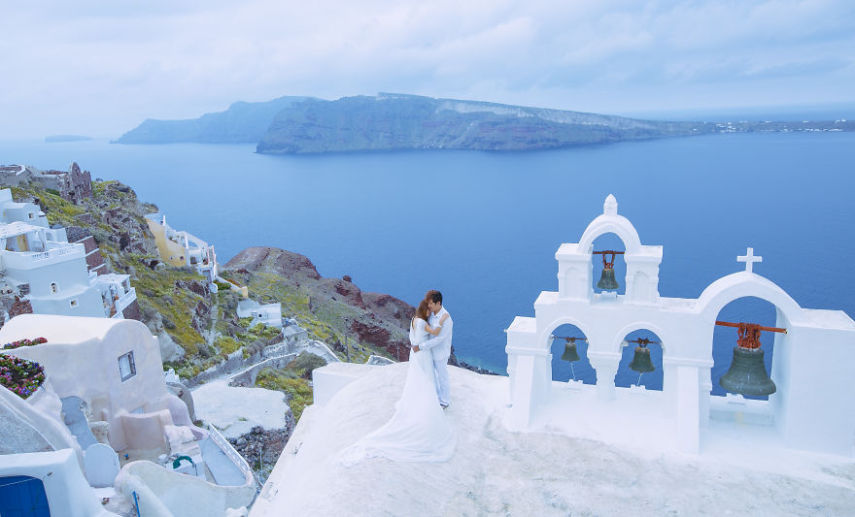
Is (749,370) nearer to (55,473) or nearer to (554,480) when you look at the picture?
(554,480)

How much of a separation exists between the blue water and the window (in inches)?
1220

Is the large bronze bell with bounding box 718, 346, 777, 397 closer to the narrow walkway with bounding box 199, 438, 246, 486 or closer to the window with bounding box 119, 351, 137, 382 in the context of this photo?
the narrow walkway with bounding box 199, 438, 246, 486

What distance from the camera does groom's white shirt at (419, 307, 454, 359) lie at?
8.68 meters

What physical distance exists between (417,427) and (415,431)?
0.06 m

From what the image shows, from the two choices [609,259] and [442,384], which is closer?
[442,384]

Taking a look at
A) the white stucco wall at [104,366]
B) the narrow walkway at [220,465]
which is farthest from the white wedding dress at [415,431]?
the narrow walkway at [220,465]

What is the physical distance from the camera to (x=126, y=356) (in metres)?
12.0

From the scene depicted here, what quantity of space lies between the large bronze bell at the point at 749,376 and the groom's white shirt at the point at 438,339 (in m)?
3.83

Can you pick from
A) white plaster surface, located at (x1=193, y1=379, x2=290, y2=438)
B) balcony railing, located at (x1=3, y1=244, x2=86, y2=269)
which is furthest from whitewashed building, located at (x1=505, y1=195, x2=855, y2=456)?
balcony railing, located at (x1=3, y1=244, x2=86, y2=269)

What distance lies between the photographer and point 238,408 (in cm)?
2025

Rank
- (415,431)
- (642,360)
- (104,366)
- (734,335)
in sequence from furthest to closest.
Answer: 1. (734,335)
2. (104,366)
3. (642,360)
4. (415,431)

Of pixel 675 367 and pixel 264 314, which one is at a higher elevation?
pixel 675 367

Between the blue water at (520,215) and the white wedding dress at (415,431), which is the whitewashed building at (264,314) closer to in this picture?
the blue water at (520,215)

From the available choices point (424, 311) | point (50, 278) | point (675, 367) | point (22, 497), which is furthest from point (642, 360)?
point (50, 278)
